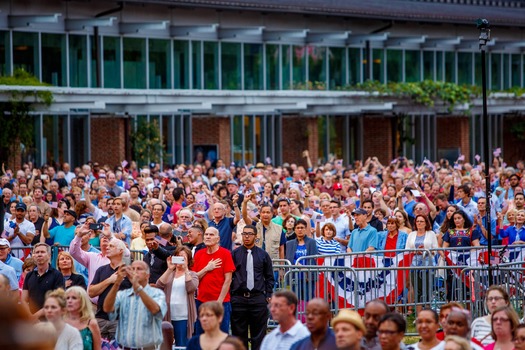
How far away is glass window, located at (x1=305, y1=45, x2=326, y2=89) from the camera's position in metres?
46.7

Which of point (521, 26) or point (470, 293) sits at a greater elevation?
point (521, 26)

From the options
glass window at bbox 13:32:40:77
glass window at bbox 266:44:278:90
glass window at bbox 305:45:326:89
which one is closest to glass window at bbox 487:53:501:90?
glass window at bbox 305:45:326:89

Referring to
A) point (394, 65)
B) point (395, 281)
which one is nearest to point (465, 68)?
point (394, 65)

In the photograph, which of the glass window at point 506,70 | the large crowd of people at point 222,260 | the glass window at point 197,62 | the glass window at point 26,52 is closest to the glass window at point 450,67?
the glass window at point 506,70

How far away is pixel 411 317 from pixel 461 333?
6938 mm

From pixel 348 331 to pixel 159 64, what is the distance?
112ft

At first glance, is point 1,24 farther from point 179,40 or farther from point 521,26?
point 521,26

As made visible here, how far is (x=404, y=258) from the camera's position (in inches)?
637

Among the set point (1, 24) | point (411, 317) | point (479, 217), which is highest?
point (1, 24)

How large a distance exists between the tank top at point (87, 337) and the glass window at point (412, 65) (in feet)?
139

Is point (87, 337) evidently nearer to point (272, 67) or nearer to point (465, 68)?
point (272, 67)

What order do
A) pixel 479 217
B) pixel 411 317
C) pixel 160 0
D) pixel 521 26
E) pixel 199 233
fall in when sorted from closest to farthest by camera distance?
pixel 199 233
pixel 411 317
pixel 479 217
pixel 160 0
pixel 521 26

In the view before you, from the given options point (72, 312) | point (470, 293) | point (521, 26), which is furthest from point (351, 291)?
point (521, 26)

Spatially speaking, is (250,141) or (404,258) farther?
(250,141)
